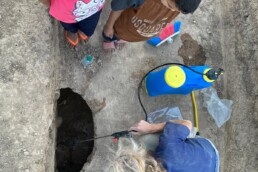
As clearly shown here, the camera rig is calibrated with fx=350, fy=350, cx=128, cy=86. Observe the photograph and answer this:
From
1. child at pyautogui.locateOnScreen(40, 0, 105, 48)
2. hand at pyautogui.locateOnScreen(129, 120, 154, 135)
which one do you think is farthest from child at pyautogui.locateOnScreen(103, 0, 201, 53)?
hand at pyautogui.locateOnScreen(129, 120, 154, 135)

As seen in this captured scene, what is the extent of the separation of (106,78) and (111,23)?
1.49 feet

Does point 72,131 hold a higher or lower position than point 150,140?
lower

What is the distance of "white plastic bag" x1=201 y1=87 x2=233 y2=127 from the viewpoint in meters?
2.83

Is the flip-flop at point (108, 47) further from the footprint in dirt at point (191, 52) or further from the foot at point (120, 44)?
the footprint in dirt at point (191, 52)

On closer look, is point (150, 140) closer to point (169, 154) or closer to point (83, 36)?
point (169, 154)

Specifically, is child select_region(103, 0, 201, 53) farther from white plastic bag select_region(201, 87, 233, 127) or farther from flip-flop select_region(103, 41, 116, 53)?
white plastic bag select_region(201, 87, 233, 127)

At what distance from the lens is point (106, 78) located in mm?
2629

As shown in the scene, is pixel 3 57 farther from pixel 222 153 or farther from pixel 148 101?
pixel 222 153

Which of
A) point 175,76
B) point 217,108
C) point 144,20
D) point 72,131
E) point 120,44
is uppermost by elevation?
point 144,20

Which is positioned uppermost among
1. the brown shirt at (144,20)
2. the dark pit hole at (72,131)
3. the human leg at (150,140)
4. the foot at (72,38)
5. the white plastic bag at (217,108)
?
the brown shirt at (144,20)

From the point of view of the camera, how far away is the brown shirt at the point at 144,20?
79.5 inches

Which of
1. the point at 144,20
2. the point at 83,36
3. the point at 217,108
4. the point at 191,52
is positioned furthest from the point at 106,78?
the point at 217,108

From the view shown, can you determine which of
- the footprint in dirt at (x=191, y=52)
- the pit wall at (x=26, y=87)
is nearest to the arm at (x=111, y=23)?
the pit wall at (x=26, y=87)

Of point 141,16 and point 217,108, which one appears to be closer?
point 141,16
